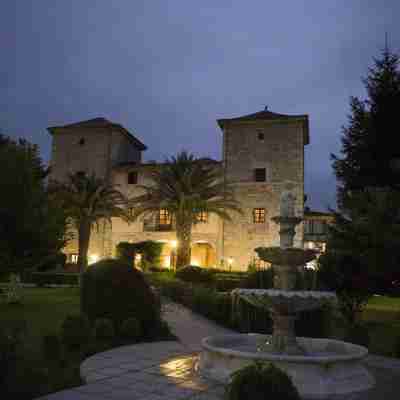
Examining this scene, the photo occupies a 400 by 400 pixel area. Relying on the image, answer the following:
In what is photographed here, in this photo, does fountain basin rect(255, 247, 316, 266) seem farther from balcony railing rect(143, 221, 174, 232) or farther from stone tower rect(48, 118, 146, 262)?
stone tower rect(48, 118, 146, 262)

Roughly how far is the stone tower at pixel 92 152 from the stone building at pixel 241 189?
0.10 metres

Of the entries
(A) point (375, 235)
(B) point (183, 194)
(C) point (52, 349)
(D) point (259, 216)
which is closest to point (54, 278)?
(B) point (183, 194)

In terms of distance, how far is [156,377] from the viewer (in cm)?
665

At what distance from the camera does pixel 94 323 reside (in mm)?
10148

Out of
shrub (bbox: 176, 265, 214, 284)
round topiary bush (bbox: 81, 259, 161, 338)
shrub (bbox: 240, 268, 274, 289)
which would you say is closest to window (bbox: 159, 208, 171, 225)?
shrub (bbox: 176, 265, 214, 284)

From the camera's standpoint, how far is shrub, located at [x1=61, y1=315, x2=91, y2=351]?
903 cm

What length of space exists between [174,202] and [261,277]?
44.1 feet

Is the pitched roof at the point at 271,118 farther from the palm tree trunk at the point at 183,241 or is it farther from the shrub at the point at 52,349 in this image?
the shrub at the point at 52,349

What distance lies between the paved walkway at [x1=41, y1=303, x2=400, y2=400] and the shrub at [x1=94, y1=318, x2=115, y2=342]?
63 centimetres

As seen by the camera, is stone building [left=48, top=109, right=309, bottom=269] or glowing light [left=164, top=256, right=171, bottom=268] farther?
glowing light [left=164, top=256, right=171, bottom=268]

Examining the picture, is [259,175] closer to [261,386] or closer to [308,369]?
[308,369]

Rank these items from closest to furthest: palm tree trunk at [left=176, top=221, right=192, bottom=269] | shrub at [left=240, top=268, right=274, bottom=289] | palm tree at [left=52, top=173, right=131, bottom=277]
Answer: shrub at [left=240, top=268, right=274, bottom=289]
palm tree trunk at [left=176, top=221, right=192, bottom=269]
palm tree at [left=52, top=173, right=131, bottom=277]

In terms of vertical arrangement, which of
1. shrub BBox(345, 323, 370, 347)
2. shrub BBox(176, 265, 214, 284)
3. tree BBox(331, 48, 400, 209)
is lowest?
shrub BBox(345, 323, 370, 347)

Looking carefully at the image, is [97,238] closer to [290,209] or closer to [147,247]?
[147,247]
